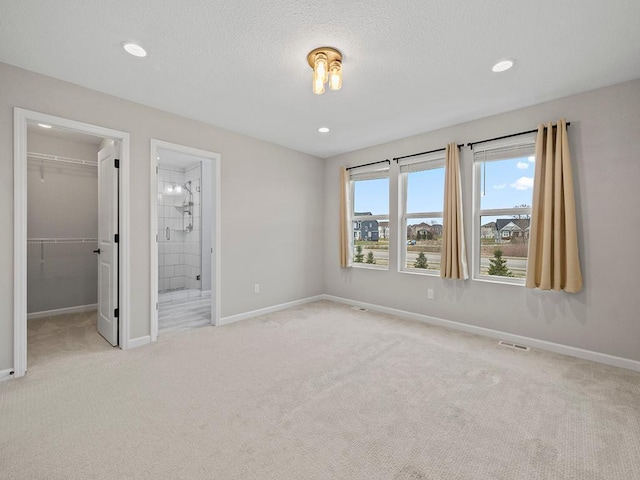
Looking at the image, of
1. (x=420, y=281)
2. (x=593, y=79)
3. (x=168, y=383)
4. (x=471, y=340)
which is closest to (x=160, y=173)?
(x=168, y=383)

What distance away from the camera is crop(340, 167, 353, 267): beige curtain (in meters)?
4.87

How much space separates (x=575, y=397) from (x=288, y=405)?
6.95ft

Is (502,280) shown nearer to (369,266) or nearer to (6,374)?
(369,266)

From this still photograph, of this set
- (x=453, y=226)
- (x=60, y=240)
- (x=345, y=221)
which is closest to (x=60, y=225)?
(x=60, y=240)

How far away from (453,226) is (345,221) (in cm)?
174

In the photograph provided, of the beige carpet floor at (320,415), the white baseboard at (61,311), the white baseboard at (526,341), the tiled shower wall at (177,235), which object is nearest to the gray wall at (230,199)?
the beige carpet floor at (320,415)

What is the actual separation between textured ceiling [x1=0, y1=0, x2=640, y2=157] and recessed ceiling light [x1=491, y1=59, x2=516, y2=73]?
52 millimetres

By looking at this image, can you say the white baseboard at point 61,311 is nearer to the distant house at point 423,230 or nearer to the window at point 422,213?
the window at point 422,213

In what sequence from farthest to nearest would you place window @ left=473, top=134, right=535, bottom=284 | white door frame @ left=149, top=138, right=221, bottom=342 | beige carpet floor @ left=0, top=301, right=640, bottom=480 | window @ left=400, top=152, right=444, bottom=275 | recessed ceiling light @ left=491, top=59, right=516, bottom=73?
window @ left=400, top=152, right=444, bottom=275
window @ left=473, top=134, right=535, bottom=284
white door frame @ left=149, top=138, right=221, bottom=342
recessed ceiling light @ left=491, top=59, right=516, bottom=73
beige carpet floor @ left=0, top=301, right=640, bottom=480

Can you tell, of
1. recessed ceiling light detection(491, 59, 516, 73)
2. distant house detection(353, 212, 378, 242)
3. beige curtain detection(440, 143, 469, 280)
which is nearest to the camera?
recessed ceiling light detection(491, 59, 516, 73)

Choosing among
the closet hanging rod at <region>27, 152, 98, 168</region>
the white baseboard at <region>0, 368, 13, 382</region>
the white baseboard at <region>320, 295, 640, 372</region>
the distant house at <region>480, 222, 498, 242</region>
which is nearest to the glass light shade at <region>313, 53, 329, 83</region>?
the distant house at <region>480, 222, 498, 242</region>

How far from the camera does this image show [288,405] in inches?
81.3

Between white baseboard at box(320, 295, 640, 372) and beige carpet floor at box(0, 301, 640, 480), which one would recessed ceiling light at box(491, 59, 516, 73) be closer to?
beige carpet floor at box(0, 301, 640, 480)

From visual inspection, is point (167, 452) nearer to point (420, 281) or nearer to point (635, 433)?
point (635, 433)
